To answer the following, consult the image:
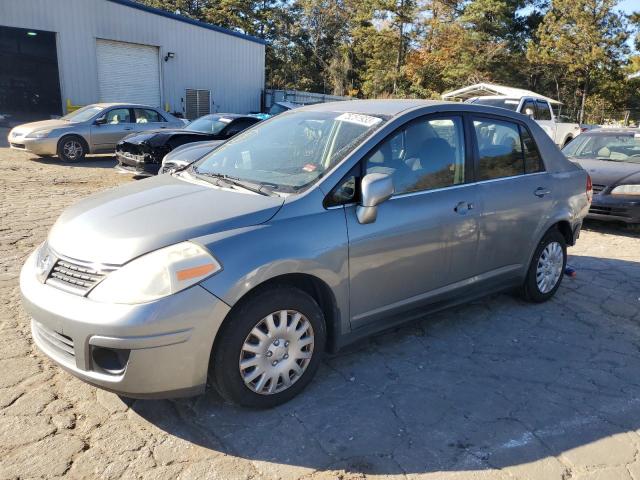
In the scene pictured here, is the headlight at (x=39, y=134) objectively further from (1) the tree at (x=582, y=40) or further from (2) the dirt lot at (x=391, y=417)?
(1) the tree at (x=582, y=40)

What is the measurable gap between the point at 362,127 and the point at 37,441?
260 cm

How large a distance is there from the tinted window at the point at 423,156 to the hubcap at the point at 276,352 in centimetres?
108

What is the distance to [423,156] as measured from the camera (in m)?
3.63

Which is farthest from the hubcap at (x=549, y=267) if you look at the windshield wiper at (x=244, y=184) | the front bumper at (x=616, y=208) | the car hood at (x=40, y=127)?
the car hood at (x=40, y=127)

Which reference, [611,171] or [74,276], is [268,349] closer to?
[74,276]

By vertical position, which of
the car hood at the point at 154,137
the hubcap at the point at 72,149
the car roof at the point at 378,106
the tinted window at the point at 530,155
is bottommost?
the hubcap at the point at 72,149

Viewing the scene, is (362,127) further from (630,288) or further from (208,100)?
(208,100)

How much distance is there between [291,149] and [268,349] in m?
1.44

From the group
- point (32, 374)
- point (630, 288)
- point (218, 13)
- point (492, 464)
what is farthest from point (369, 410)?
point (218, 13)

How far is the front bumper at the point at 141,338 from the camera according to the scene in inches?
96.4

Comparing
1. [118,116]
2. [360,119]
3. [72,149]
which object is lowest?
[72,149]

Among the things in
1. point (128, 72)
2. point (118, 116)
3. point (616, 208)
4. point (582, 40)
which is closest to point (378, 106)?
point (616, 208)

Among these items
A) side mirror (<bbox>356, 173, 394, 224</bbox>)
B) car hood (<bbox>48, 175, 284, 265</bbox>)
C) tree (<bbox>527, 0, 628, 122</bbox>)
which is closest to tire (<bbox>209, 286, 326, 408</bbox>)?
car hood (<bbox>48, 175, 284, 265</bbox>)

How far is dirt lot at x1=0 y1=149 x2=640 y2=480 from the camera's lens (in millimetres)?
2568
